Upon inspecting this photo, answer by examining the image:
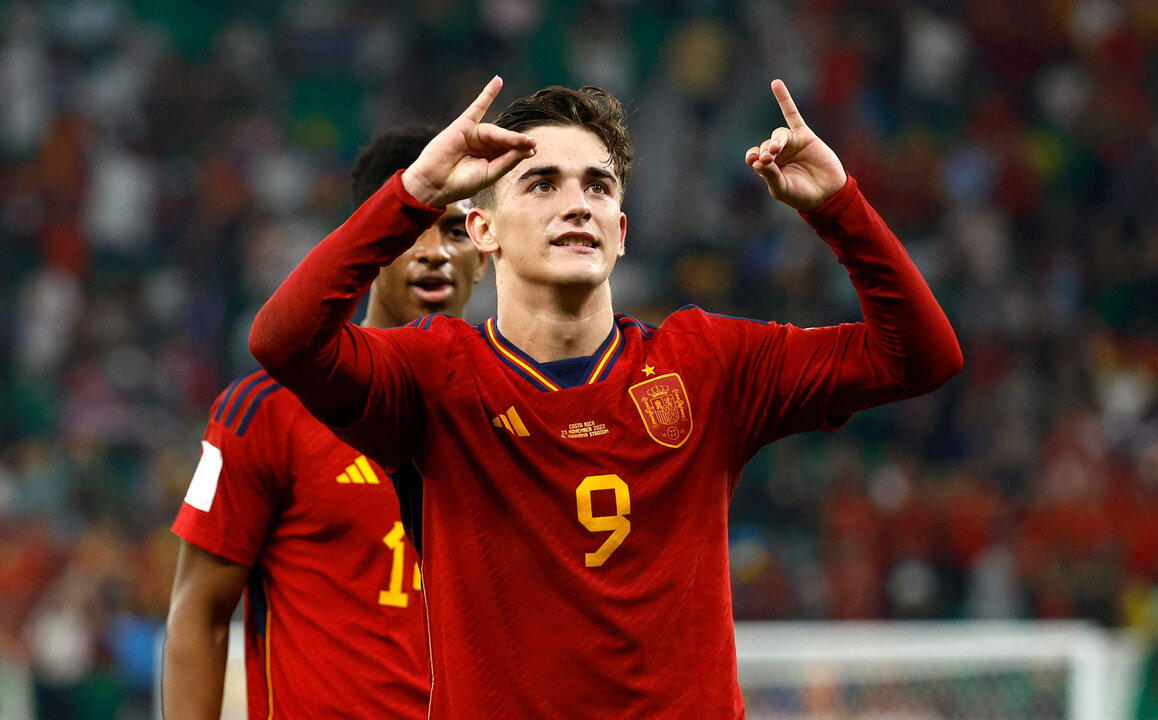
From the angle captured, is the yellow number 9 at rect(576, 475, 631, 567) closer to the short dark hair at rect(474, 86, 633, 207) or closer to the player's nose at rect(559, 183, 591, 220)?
the player's nose at rect(559, 183, 591, 220)

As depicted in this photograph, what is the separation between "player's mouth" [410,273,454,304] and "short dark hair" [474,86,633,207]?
0.71m

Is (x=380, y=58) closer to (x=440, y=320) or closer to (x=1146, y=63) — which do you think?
(x=1146, y=63)

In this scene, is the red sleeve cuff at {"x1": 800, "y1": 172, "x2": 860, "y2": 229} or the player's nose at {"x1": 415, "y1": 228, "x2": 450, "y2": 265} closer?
the red sleeve cuff at {"x1": 800, "y1": 172, "x2": 860, "y2": 229}

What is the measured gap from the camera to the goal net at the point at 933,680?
736 cm

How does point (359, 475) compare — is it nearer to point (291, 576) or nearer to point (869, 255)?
point (291, 576)

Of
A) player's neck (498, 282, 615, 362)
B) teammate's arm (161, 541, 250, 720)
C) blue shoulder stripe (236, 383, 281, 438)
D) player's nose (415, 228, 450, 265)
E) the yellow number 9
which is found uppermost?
player's nose (415, 228, 450, 265)

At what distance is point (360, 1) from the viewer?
1284 centimetres

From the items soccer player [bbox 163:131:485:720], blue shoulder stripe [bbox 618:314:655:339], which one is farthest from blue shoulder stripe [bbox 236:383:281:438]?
blue shoulder stripe [bbox 618:314:655:339]

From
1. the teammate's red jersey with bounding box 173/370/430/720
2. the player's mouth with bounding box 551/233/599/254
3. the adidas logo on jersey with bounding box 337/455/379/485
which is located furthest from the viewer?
the adidas logo on jersey with bounding box 337/455/379/485

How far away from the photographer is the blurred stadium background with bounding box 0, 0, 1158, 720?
8680mm

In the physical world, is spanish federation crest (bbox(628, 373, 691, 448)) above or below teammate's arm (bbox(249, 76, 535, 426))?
below

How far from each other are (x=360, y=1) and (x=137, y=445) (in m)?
5.02

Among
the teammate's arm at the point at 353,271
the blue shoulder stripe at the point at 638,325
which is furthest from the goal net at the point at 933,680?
the teammate's arm at the point at 353,271

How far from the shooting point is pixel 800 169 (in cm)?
260
